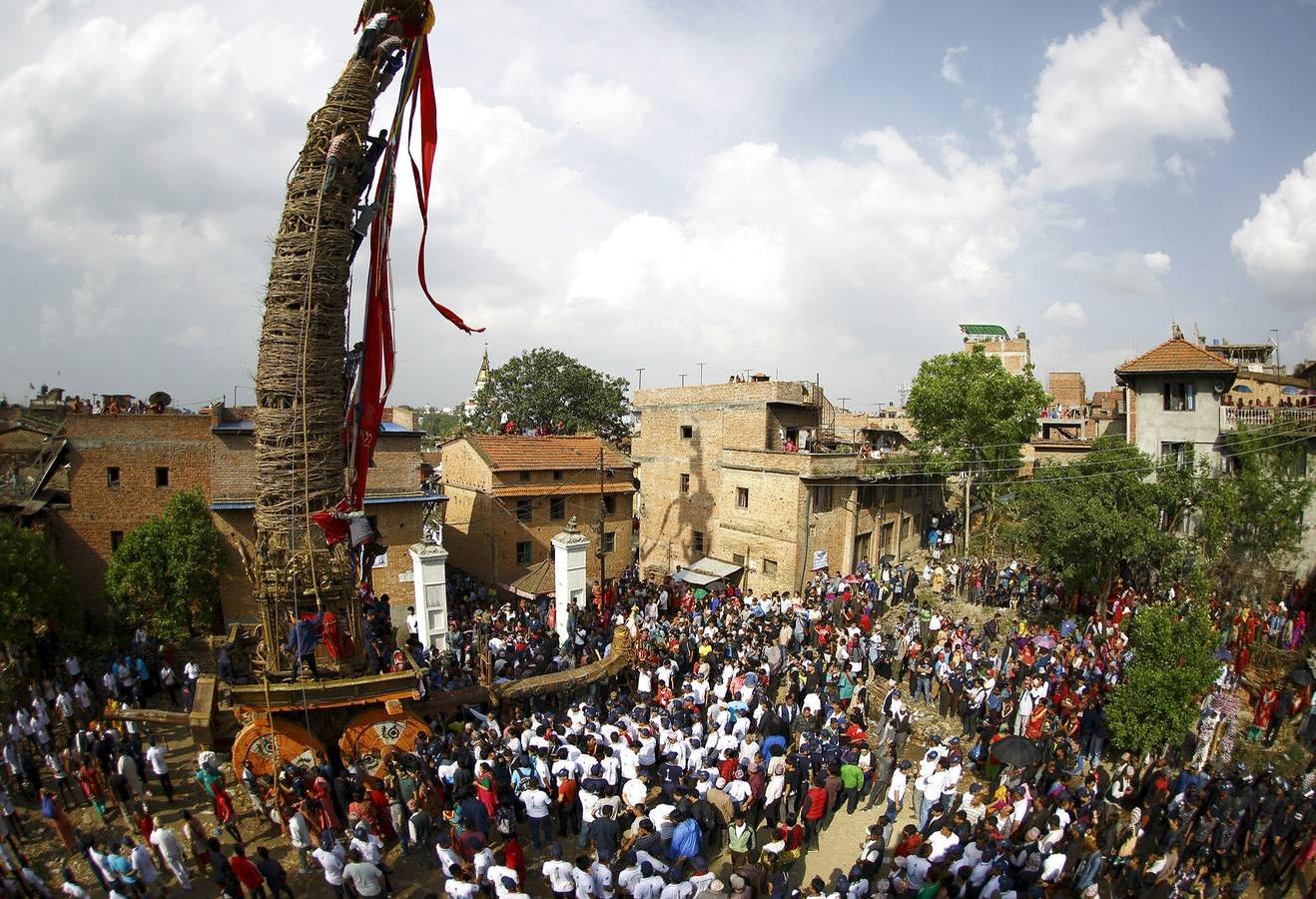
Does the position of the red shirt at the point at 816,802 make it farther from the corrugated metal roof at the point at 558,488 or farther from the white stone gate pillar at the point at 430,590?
the corrugated metal roof at the point at 558,488

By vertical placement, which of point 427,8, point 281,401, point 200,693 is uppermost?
point 427,8

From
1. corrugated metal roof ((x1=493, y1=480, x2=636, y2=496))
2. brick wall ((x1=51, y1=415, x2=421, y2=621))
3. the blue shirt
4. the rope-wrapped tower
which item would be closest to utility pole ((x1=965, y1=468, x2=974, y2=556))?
corrugated metal roof ((x1=493, y1=480, x2=636, y2=496))

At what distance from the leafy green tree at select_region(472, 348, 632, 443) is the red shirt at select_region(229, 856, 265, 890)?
32.5 metres

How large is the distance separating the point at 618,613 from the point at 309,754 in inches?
391

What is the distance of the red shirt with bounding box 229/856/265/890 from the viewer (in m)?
8.43

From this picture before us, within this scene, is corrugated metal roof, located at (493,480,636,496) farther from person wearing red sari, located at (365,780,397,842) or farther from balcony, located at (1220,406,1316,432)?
balcony, located at (1220,406,1316,432)

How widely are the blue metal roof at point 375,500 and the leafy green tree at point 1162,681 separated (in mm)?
19560

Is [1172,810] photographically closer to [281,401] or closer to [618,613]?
[618,613]

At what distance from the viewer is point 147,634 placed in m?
18.4

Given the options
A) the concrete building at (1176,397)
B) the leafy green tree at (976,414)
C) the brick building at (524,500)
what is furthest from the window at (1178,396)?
the brick building at (524,500)

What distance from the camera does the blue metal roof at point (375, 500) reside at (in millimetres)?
20578

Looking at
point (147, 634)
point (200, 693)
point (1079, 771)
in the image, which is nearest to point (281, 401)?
point (200, 693)

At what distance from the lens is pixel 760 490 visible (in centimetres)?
2550

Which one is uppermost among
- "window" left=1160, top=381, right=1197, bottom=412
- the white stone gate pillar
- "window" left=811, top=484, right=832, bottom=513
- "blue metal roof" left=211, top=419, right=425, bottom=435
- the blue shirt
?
"window" left=1160, top=381, right=1197, bottom=412
